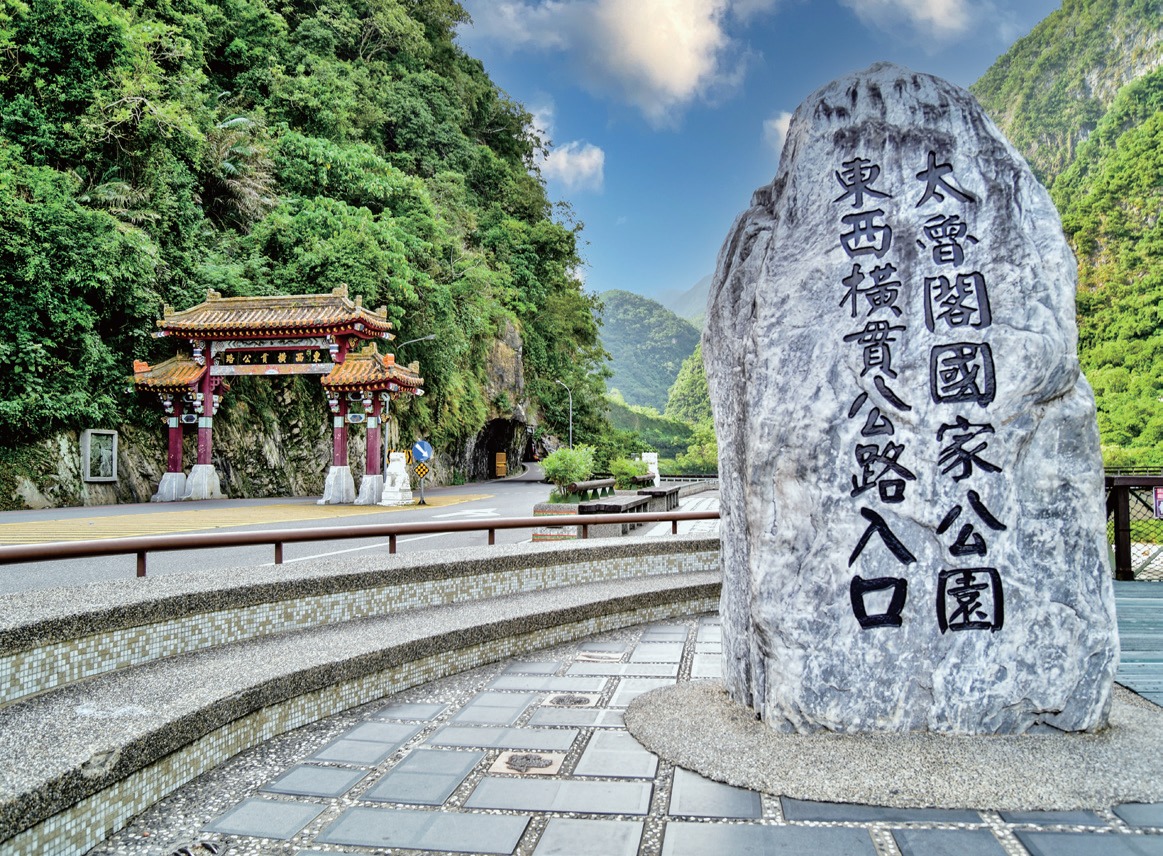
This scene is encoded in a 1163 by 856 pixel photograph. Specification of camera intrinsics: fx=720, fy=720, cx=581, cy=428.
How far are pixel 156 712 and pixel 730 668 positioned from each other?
2354mm

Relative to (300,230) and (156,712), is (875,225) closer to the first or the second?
(156,712)

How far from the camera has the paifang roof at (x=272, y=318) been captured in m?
16.8

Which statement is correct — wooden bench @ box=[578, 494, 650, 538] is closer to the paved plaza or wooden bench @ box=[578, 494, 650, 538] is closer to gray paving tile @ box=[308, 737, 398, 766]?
the paved plaza

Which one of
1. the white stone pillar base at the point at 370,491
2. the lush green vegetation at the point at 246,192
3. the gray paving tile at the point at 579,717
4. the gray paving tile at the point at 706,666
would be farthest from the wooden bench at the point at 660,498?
the gray paving tile at the point at 579,717

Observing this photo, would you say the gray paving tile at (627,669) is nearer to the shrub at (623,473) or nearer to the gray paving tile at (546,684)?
the gray paving tile at (546,684)

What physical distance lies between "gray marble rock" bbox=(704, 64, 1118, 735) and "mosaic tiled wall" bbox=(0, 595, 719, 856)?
5.61 ft

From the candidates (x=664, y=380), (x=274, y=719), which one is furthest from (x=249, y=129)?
(x=664, y=380)

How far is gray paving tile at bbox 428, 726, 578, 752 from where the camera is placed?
300 centimetres

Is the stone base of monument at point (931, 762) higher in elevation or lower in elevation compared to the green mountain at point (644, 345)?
lower

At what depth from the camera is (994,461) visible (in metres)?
2.93

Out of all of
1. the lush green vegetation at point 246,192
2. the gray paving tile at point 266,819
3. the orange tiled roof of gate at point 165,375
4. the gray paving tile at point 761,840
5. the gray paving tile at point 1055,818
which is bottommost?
the gray paving tile at point 266,819

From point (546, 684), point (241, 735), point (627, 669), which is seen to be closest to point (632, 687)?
point (627, 669)

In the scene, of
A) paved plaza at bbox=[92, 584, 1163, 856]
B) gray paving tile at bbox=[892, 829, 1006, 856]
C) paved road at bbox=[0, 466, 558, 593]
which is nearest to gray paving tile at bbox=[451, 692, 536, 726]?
paved plaza at bbox=[92, 584, 1163, 856]

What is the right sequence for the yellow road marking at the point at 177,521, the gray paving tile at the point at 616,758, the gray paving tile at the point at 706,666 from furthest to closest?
the yellow road marking at the point at 177,521 < the gray paving tile at the point at 706,666 < the gray paving tile at the point at 616,758
